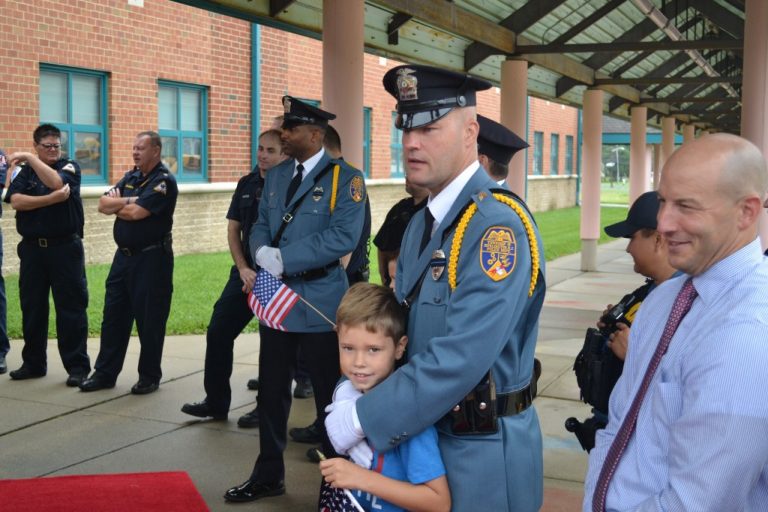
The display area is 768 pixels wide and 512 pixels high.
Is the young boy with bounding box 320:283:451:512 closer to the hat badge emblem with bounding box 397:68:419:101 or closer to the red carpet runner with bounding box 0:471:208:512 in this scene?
the hat badge emblem with bounding box 397:68:419:101

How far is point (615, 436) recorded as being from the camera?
6.64 feet

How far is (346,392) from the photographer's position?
9.11ft

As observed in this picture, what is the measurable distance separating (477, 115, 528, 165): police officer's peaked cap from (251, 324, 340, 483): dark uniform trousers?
1.67 metres

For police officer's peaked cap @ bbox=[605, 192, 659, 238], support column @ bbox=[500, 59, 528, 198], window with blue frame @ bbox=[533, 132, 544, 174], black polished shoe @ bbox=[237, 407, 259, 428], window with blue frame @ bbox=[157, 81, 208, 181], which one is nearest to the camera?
police officer's peaked cap @ bbox=[605, 192, 659, 238]

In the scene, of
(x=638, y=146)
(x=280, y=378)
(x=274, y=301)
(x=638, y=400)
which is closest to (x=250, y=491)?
(x=280, y=378)

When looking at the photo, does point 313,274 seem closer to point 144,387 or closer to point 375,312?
point 375,312

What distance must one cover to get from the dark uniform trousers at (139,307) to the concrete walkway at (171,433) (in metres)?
0.24

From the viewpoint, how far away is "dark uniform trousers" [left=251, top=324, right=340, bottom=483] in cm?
496

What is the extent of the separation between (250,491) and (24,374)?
353cm

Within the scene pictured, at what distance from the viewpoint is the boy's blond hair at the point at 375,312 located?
8.94 feet

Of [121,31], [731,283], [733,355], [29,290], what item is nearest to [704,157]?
[731,283]

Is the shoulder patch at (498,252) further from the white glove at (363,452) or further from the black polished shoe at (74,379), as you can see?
the black polished shoe at (74,379)

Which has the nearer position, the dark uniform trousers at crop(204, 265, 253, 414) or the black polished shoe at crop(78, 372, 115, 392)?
the dark uniform trousers at crop(204, 265, 253, 414)

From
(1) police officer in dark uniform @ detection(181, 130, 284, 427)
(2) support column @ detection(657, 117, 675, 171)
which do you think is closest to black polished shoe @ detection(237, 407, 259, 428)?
(1) police officer in dark uniform @ detection(181, 130, 284, 427)
